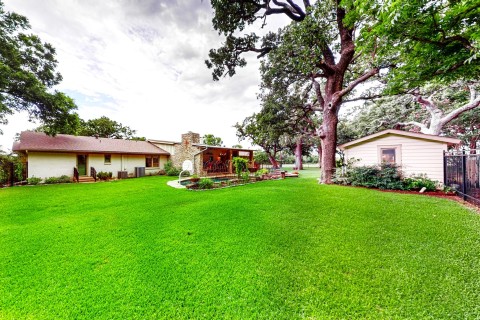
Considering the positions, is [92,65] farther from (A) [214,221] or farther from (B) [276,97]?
(A) [214,221]

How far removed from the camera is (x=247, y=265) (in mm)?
2680

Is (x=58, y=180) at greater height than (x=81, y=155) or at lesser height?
lesser

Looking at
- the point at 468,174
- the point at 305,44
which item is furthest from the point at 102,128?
the point at 468,174

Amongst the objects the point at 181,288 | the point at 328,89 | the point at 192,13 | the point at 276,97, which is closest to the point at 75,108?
the point at 192,13

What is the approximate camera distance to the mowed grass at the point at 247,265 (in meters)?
1.96

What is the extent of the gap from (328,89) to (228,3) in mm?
7331

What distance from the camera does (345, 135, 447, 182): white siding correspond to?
27.4 feet

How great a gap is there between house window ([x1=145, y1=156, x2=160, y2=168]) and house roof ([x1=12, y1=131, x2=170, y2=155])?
0.91m

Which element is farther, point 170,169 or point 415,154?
point 170,169

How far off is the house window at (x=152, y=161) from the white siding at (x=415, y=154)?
18754 mm

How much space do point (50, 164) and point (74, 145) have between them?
2114 millimetres

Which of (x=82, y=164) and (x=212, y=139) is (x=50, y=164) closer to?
(x=82, y=164)

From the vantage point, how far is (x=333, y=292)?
2129 mm

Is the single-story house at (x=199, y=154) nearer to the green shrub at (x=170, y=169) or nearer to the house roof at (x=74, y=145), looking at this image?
the green shrub at (x=170, y=169)
